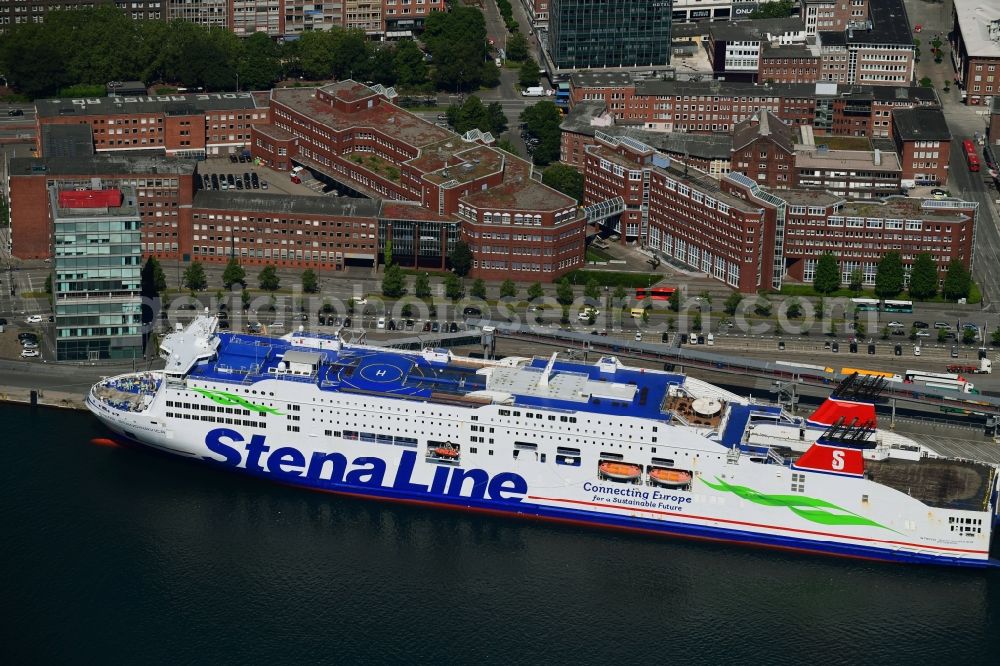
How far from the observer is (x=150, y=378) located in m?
138

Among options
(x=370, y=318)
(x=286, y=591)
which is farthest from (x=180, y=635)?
(x=370, y=318)

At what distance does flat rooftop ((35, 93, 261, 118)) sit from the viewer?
191 meters

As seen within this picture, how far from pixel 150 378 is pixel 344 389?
52.4 ft

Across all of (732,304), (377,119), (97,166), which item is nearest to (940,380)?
(732,304)

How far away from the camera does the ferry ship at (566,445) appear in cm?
12581

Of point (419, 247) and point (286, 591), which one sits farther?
point (419, 247)

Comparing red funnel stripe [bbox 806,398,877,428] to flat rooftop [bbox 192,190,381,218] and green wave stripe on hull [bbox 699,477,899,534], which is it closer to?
green wave stripe on hull [bbox 699,477,899,534]

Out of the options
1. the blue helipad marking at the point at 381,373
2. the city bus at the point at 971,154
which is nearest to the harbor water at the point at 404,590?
the blue helipad marking at the point at 381,373

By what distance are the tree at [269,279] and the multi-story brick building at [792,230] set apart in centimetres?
3757

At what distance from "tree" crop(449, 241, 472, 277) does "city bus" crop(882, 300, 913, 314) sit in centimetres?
3711

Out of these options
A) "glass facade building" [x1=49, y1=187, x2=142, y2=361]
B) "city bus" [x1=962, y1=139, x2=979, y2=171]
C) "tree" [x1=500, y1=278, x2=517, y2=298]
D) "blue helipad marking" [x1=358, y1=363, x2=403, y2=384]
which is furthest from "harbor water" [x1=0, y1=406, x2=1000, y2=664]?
"city bus" [x1=962, y1=139, x2=979, y2=171]

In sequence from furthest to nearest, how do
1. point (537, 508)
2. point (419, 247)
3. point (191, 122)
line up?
point (191, 122)
point (419, 247)
point (537, 508)

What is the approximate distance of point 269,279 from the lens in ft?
541

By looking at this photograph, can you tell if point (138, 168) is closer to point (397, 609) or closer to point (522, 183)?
point (522, 183)
